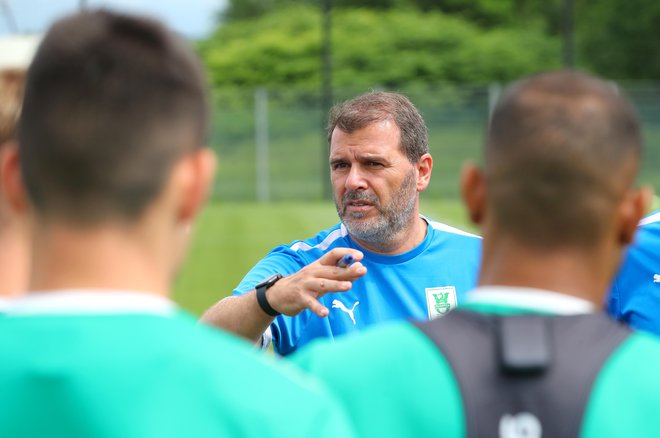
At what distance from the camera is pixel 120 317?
157 centimetres

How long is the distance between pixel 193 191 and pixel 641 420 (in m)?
0.87

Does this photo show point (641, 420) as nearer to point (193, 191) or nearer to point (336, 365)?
point (336, 365)

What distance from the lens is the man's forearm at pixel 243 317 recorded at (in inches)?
134

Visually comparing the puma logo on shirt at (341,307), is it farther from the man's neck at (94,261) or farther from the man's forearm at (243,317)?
the man's neck at (94,261)

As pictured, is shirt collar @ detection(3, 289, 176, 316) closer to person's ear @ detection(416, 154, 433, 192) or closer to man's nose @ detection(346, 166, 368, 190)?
man's nose @ detection(346, 166, 368, 190)

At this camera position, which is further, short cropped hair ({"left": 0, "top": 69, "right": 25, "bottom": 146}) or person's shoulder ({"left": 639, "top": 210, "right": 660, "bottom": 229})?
person's shoulder ({"left": 639, "top": 210, "right": 660, "bottom": 229})

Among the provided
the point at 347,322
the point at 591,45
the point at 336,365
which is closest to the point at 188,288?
the point at 347,322

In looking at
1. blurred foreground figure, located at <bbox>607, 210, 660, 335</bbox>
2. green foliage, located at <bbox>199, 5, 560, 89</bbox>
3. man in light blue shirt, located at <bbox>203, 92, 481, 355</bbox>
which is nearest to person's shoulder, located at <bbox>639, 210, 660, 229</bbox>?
blurred foreground figure, located at <bbox>607, 210, 660, 335</bbox>

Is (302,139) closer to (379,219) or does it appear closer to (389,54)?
(389,54)

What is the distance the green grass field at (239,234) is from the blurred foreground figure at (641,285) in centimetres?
720

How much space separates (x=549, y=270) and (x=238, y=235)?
16890mm

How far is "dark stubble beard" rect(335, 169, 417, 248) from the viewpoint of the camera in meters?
4.15

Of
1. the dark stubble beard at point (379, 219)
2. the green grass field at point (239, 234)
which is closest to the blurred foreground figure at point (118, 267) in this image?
the dark stubble beard at point (379, 219)

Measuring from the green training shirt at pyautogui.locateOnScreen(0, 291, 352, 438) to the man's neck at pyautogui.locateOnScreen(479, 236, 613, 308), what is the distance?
0.50m
